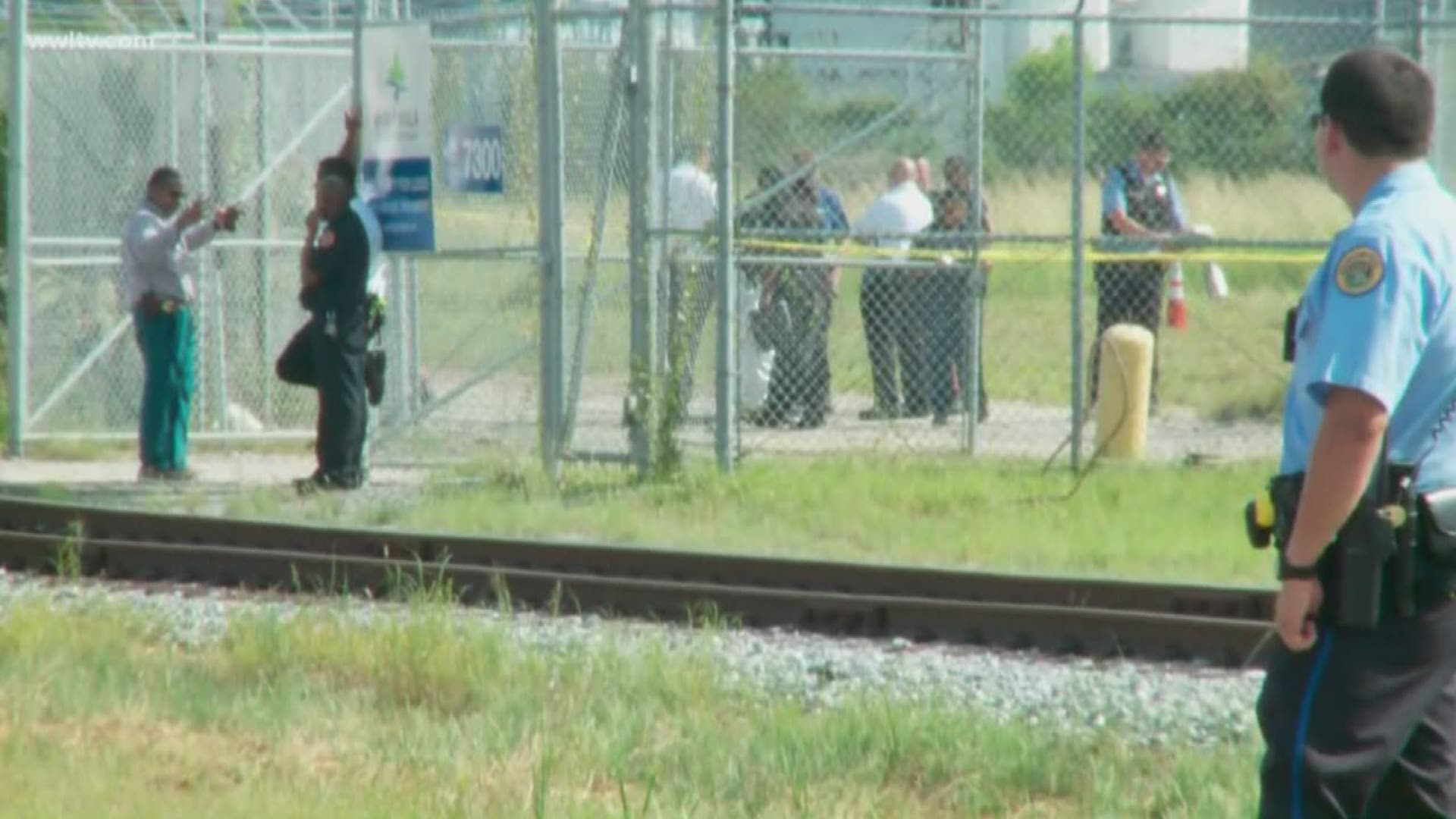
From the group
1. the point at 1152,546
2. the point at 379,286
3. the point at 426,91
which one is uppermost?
the point at 426,91

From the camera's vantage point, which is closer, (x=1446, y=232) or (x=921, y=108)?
(x=1446, y=232)

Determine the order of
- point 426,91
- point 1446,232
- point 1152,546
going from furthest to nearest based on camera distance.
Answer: point 426,91 → point 1152,546 → point 1446,232

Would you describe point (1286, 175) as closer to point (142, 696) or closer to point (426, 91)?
point (426, 91)

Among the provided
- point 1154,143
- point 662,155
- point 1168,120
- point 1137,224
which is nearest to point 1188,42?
point 1168,120

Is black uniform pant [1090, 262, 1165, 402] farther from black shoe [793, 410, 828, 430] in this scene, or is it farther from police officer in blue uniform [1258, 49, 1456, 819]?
police officer in blue uniform [1258, 49, 1456, 819]

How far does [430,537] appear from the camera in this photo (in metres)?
11.8

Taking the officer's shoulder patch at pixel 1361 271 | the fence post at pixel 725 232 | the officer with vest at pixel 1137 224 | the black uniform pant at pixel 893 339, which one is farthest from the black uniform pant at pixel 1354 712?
the officer with vest at pixel 1137 224

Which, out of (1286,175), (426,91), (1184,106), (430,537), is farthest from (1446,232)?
(1184,106)

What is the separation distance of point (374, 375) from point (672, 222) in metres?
2.02

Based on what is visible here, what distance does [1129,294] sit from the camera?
18516mm

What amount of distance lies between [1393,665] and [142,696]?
15.4 ft

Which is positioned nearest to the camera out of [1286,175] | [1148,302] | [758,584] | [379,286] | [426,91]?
[758,584]

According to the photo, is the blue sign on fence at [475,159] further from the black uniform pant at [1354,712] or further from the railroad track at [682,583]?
the black uniform pant at [1354,712]

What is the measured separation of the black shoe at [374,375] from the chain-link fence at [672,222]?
28.6 inches
